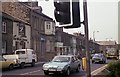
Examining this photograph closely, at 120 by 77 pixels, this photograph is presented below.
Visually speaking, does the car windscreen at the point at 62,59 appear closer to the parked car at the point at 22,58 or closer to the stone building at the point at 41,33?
the parked car at the point at 22,58

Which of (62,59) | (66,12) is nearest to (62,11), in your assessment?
(66,12)

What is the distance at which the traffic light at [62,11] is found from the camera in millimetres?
6523

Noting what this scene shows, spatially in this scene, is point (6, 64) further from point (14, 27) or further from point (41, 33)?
point (41, 33)

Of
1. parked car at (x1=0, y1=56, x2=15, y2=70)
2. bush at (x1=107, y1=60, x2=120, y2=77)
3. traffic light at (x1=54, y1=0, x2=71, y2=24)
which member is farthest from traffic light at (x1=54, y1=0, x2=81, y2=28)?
parked car at (x1=0, y1=56, x2=15, y2=70)

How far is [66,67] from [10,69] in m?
10.0

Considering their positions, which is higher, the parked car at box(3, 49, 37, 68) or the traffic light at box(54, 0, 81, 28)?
the traffic light at box(54, 0, 81, 28)

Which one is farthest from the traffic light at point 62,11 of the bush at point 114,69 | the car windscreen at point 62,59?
the car windscreen at point 62,59

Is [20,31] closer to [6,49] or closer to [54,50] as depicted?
[6,49]

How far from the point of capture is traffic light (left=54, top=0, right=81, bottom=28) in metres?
6.53

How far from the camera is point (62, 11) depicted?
6.63 m

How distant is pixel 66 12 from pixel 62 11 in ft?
0.28

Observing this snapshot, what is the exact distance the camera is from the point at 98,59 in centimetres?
4709

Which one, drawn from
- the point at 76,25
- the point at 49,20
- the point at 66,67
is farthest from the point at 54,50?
the point at 76,25

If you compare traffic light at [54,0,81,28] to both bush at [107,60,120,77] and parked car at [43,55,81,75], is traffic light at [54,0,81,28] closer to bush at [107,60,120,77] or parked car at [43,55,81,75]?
bush at [107,60,120,77]
